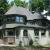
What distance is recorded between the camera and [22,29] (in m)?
44.4

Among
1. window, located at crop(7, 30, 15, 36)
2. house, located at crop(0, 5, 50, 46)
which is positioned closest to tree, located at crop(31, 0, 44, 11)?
house, located at crop(0, 5, 50, 46)

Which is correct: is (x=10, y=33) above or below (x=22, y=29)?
below

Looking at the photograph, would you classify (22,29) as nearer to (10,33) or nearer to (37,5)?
(10,33)

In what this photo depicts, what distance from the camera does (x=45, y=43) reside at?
4719 centimetres

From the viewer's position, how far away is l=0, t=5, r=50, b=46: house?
44344mm

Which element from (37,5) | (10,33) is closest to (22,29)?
(10,33)

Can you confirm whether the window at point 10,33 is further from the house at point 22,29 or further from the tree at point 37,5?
the tree at point 37,5

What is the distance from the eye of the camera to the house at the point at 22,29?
145 ft

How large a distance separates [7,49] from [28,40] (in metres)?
15.1

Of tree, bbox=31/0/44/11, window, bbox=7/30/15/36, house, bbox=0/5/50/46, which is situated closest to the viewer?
house, bbox=0/5/50/46

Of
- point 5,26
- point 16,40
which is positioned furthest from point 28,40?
point 5,26

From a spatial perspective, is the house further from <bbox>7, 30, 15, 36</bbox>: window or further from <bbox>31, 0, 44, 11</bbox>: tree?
<bbox>31, 0, 44, 11</bbox>: tree

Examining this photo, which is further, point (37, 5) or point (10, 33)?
point (37, 5)

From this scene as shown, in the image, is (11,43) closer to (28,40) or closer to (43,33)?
(28,40)
